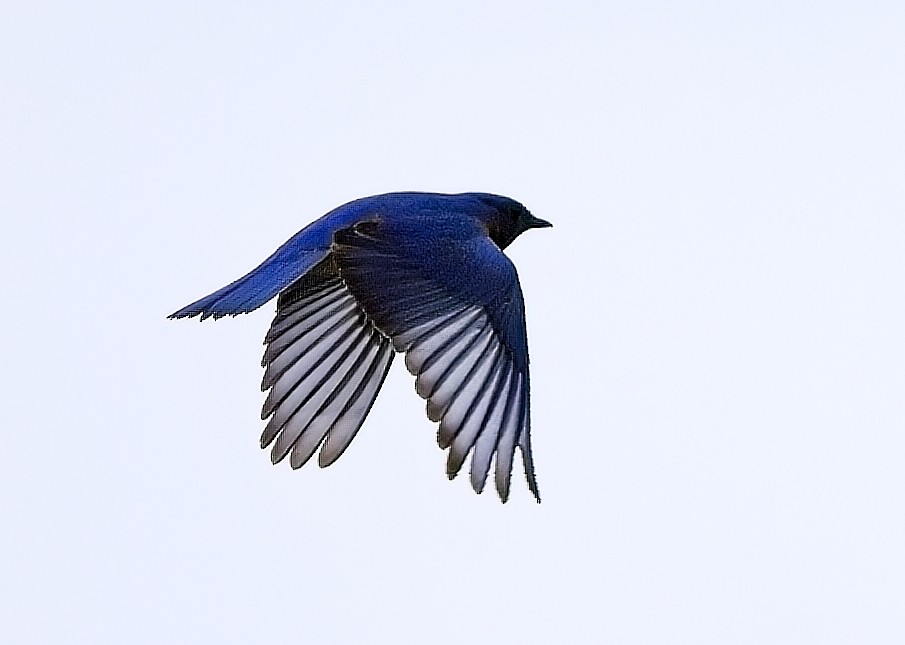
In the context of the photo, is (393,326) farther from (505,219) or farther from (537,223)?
(537,223)

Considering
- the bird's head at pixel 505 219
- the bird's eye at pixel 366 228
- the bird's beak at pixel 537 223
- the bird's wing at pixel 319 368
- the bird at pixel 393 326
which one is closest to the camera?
the bird at pixel 393 326

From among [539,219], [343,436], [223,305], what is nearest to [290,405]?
[343,436]

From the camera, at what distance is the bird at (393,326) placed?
697cm

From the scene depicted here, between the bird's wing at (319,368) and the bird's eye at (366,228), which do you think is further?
the bird's wing at (319,368)

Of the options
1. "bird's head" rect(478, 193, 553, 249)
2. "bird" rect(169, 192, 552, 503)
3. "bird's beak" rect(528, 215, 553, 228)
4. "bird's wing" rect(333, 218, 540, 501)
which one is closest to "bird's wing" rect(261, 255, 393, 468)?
"bird" rect(169, 192, 552, 503)

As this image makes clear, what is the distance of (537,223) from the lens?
9.71 metres

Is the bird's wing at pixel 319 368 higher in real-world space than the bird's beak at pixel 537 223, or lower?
lower

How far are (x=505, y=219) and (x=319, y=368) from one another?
1.62 meters

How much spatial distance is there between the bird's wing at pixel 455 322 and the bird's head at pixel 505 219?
Answer: 0.94 metres

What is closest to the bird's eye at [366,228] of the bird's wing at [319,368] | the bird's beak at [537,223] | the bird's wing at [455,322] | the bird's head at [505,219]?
the bird's wing at [455,322]

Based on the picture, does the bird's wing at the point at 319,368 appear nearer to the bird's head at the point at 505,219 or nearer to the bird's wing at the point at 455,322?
the bird's wing at the point at 455,322

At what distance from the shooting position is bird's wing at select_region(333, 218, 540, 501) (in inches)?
270

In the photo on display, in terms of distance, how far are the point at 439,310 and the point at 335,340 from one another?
1.00m

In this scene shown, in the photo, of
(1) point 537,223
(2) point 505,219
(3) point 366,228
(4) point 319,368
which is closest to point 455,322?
(3) point 366,228
